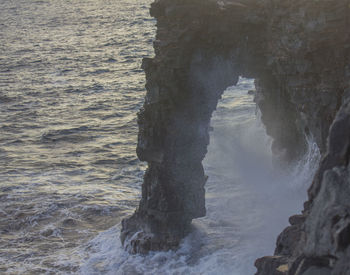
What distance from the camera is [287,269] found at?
13945 mm

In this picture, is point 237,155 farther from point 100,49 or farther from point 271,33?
point 100,49

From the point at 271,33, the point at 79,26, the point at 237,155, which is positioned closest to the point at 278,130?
the point at 237,155

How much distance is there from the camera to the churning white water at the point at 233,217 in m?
23.0

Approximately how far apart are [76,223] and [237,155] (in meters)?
11.9

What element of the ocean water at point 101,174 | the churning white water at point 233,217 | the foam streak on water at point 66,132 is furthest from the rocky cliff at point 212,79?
the foam streak on water at point 66,132

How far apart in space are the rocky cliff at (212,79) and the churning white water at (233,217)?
1.02 m

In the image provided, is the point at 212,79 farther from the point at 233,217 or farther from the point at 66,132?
the point at 66,132

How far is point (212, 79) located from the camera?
75.9 feet

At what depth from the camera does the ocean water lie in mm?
24281

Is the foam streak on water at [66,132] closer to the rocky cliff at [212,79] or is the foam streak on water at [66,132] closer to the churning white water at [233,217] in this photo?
the churning white water at [233,217]

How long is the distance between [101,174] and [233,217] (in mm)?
11437

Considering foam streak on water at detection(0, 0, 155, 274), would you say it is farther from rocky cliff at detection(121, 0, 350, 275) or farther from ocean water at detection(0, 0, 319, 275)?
rocky cliff at detection(121, 0, 350, 275)

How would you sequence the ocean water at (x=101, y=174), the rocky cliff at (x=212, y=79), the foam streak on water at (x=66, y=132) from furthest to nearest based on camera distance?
the foam streak on water at (x=66, y=132), the ocean water at (x=101, y=174), the rocky cliff at (x=212, y=79)

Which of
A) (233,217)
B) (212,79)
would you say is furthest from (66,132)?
(212,79)
